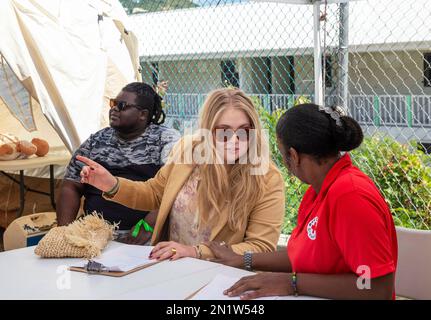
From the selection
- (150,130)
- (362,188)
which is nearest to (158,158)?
(150,130)

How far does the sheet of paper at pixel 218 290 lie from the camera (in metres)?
1.77

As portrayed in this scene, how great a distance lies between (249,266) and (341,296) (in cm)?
57

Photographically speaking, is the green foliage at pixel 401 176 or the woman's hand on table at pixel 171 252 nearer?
the woman's hand on table at pixel 171 252

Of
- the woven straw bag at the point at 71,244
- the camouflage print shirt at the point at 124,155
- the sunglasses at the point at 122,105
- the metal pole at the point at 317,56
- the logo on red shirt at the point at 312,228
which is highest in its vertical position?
the metal pole at the point at 317,56

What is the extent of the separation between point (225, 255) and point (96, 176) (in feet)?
2.52

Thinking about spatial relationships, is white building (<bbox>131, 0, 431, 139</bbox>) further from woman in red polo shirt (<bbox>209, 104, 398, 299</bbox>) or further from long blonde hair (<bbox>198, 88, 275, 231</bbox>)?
woman in red polo shirt (<bbox>209, 104, 398, 299</bbox>)

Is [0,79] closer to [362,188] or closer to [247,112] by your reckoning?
[247,112]

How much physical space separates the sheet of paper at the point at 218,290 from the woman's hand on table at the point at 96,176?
0.94 m

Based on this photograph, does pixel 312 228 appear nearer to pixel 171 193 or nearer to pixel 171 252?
pixel 171 252

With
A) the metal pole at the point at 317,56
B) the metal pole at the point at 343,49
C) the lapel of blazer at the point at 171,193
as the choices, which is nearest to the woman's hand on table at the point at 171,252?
the lapel of blazer at the point at 171,193

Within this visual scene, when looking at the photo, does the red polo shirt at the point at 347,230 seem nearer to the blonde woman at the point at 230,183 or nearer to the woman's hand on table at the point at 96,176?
the blonde woman at the point at 230,183

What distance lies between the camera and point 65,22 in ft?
15.4

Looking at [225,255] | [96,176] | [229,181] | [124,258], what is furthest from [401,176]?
[124,258]

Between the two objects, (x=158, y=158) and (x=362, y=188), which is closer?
(x=362, y=188)
